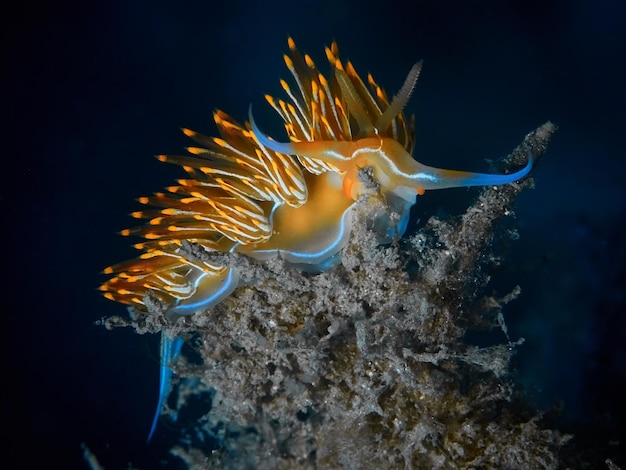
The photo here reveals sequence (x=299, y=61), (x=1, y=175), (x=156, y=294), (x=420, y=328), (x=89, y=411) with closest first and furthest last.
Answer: (x=420, y=328), (x=299, y=61), (x=156, y=294), (x=1, y=175), (x=89, y=411)

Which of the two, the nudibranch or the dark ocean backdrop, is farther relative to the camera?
the dark ocean backdrop

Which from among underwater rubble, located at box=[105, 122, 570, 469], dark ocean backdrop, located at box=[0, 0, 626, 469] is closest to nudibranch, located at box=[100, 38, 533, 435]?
underwater rubble, located at box=[105, 122, 570, 469]

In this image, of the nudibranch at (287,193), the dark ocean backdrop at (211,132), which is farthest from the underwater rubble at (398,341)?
the dark ocean backdrop at (211,132)

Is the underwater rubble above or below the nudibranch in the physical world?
below

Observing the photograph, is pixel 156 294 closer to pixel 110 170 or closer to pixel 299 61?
pixel 299 61

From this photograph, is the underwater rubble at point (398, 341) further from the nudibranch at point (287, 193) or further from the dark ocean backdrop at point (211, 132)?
the dark ocean backdrop at point (211, 132)

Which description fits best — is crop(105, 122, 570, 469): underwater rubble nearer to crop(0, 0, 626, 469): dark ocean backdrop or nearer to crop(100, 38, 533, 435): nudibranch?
crop(100, 38, 533, 435): nudibranch

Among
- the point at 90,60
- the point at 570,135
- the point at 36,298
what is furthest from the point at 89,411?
the point at 570,135
